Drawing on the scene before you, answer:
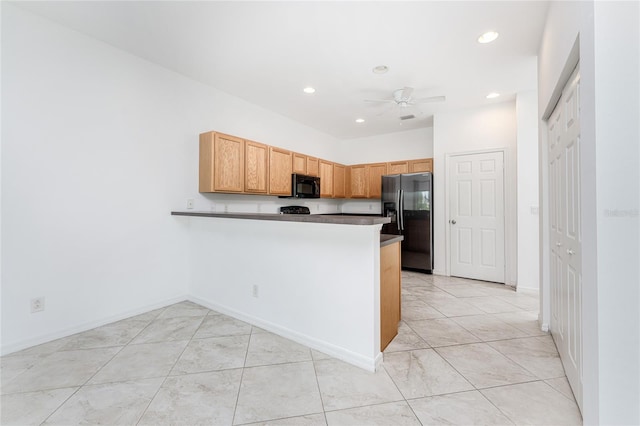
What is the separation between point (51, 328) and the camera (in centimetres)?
233

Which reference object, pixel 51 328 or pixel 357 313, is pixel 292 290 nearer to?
pixel 357 313

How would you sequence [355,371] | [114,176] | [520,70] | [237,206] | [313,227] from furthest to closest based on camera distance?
[237,206] → [520,70] → [114,176] → [313,227] → [355,371]

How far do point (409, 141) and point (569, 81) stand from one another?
3917 millimetres

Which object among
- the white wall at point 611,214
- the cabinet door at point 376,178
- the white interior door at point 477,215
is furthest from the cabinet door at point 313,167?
the white wall at point 611,214

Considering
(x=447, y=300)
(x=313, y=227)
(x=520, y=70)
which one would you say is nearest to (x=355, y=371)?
(x=313, y=227)

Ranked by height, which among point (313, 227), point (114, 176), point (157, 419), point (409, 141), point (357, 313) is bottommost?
point (157, 419)

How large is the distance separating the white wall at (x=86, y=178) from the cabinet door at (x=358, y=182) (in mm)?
3395


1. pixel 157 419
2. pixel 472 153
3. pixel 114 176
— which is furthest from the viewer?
pixel 472 153

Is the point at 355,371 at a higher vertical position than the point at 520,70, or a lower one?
lower

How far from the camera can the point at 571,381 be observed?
5.47 feet

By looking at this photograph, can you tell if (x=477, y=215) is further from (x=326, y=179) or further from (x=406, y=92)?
(x=326, y=179)

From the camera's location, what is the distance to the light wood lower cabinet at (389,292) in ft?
6.93

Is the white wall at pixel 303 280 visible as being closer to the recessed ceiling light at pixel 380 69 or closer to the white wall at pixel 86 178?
the white wall at pixel 86 178

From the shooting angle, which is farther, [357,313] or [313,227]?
[313,227]
